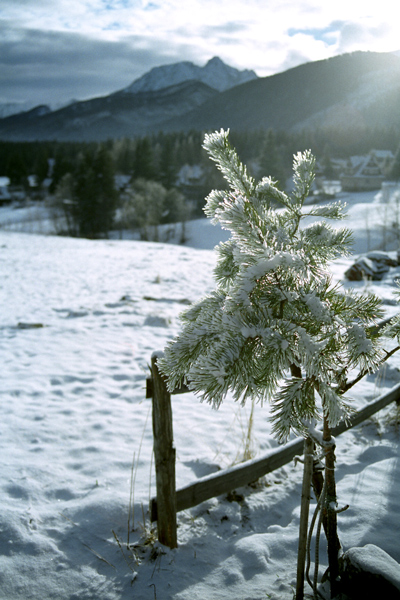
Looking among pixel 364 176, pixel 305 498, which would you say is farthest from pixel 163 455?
pixel 364 176

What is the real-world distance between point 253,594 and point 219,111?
213057 mm

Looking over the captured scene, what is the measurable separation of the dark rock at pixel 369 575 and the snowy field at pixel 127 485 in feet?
1.43

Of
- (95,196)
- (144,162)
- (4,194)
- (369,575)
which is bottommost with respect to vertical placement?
(369,575)

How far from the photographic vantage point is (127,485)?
362 centimetres

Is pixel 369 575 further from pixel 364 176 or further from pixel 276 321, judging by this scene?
pixel 364 176

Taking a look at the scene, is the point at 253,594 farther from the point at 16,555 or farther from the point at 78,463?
the point at 78,463

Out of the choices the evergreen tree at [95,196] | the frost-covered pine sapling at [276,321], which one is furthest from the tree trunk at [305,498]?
the evergreen tree at [95,196]

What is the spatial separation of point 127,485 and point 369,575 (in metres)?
2.16

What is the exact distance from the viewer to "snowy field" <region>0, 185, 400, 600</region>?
105 inches

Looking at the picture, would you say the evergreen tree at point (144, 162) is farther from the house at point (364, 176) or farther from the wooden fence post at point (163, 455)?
the wooden fence post at point (163, 455)

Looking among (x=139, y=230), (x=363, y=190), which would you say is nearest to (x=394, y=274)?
(x=139, y=230)

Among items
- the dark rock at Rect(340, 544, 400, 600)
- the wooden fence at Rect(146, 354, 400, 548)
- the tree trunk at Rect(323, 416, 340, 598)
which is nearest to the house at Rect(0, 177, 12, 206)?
the wooden fence at Rect(146, 354, 400, 548)

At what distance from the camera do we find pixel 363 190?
5328cm

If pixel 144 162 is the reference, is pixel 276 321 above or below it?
below
